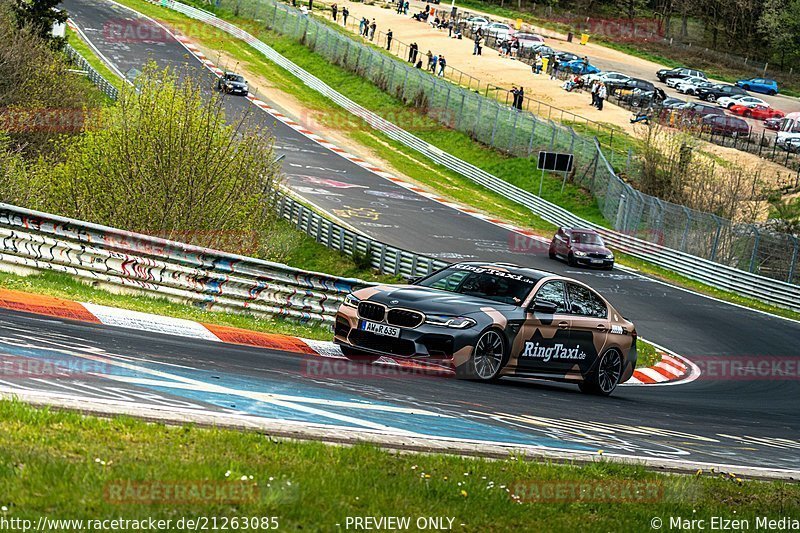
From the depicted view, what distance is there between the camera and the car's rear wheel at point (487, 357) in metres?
12.5

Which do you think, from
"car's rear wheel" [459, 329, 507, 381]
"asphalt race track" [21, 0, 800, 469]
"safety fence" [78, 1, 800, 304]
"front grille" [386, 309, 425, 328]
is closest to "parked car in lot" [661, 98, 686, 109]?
"safety fence" [78, 1, 800, 304]

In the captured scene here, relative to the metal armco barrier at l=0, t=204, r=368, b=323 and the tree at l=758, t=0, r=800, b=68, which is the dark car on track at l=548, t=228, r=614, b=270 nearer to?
the metal armco barrier at l=0, t=204, r=368, b=323

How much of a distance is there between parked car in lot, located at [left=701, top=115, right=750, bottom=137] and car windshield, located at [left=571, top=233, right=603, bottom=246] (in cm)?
2717

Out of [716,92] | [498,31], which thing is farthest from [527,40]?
[716,92]

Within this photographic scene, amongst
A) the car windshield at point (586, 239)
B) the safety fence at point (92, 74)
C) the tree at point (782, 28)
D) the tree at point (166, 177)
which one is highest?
the tree at point (782, 28)

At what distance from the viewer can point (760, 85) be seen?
86500mm

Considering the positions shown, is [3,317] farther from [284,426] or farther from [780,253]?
[780,253]

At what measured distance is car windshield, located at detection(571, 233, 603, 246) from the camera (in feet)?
120

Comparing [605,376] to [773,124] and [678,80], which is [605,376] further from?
[678,80]

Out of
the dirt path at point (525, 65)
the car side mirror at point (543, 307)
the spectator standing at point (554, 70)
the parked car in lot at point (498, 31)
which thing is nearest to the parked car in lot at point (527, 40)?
the parked car in lot at point (498, 31)

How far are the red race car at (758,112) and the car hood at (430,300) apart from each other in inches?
2577

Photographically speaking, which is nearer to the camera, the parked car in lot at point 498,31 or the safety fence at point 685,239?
the safety fence at point 685,239

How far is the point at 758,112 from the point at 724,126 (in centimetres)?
1346

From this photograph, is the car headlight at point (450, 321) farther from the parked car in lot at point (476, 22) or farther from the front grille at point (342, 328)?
the parked car in lot at point (476, 22)
